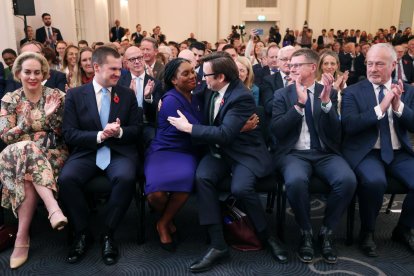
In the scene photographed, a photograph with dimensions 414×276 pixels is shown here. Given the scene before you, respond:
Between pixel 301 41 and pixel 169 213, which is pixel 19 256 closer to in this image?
pixel 169 213

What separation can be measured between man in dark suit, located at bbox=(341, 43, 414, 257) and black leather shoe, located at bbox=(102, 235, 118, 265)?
1.83 meters

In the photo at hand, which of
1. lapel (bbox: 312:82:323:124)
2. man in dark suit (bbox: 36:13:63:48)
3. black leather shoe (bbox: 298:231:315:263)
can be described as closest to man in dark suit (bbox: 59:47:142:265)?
black leather shoe (bbox: 298:231:315:263)

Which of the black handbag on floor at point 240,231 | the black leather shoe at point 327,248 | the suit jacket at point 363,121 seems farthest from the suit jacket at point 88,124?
the suit jacket at point 363,121

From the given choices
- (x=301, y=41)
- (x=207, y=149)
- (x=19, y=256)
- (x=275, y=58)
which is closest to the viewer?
(x=19, y=256)

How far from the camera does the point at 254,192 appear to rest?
2801 millimetres

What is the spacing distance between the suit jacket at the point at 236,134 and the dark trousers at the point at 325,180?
0.21 m

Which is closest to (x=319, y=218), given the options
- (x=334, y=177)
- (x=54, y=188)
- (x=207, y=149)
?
(x=334, y=177)

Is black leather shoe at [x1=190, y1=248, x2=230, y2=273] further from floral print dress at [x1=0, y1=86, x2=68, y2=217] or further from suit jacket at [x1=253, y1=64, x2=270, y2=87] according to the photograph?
suit jacket at [x1=253, y1=64, x2=270, y2=87]

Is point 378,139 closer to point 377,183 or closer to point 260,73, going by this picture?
point 377,183

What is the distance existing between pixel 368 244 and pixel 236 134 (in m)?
1.27

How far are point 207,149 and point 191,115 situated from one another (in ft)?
1.09

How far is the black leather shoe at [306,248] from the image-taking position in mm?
2785

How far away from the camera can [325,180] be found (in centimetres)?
291

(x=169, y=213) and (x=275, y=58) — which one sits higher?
(x=275, y=58)
